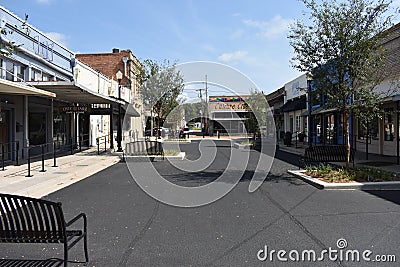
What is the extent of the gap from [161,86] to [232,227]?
752 inches

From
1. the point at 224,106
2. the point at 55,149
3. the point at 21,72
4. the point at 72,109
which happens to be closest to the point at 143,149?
the point at 72,109

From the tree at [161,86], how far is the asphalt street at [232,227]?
14.4 m

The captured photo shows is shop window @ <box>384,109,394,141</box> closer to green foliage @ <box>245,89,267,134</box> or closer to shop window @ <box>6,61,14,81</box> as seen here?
green foliage @ <box>245,89,267,134</box>

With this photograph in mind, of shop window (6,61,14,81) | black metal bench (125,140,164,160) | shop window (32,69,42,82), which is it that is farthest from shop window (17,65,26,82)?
black metal bench (125,140,164,160)

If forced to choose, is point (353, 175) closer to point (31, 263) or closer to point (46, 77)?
point (31, 263)

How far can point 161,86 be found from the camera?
24.8m

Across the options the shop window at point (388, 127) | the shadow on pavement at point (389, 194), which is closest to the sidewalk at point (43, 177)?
the shadow on pavement at point (389, 194)

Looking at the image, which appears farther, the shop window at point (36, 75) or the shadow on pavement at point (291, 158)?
the shop window at point (36, 75)

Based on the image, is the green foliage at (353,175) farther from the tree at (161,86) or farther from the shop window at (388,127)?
the tree at (161,86)

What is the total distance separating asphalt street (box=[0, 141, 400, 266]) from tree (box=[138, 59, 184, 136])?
14.4m

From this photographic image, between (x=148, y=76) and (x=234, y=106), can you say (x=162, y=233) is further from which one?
(x=234, y=106)

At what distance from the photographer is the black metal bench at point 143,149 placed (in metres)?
19.2

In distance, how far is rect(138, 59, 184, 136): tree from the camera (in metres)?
24.4

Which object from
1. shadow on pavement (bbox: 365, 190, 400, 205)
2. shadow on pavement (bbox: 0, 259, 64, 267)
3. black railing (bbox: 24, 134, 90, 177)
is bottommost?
shadow on pavement (bbox: 0, 259, 64, 267)
